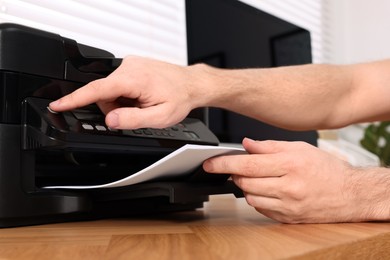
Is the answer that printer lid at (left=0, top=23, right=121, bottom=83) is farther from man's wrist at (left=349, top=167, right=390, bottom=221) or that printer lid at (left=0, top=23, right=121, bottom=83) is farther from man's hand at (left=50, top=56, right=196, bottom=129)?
man's wrist at (left=349, top=167, right=390, bottom=221)

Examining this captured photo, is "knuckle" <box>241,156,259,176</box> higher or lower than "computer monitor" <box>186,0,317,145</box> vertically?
lower

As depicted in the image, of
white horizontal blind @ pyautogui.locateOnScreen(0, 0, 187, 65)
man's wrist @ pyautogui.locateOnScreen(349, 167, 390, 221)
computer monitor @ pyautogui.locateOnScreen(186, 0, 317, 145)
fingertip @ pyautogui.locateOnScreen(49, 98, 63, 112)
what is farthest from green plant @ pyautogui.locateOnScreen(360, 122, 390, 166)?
fingertip @ pyautogui.locateOnScreen(49, 98, 63, 112)

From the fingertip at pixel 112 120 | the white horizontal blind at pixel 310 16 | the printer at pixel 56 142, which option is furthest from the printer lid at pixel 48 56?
the white horizontal blind at pixel 310 16

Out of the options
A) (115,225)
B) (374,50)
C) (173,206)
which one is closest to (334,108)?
(173,206)

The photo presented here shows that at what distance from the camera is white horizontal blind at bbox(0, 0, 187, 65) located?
1263 mm

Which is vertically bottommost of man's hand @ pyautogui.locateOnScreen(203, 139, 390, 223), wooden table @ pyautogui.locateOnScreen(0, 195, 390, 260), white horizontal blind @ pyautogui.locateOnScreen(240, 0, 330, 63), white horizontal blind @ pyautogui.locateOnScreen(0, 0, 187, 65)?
wooden table @ pyautogui.locateOnScreen(0, 195, 390, 260)

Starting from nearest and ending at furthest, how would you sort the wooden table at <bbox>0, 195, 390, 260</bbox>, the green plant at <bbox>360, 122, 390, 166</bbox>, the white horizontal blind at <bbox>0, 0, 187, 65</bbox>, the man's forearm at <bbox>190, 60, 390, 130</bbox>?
1. the wooden table at <bbox>0, 195, 390, 260</bbox>
2. the man's forearm at <bbox>190, 60, 390, 130</bbox>
3. the white horizontal blind at <bbox>0, 0, 187, 65</bbox>
4. the green plant at <bbox>360, 122, 390, 166</bbox>

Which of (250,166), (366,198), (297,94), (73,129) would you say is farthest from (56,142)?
(297,94)

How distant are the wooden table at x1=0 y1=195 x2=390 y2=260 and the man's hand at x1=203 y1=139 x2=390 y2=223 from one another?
25 mm

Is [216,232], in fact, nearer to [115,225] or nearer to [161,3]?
[115,225]

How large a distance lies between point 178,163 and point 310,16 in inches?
86.7

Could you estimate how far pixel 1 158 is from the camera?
2.02ft

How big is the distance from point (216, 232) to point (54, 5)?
0.99 metres

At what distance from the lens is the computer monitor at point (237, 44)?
128cm
